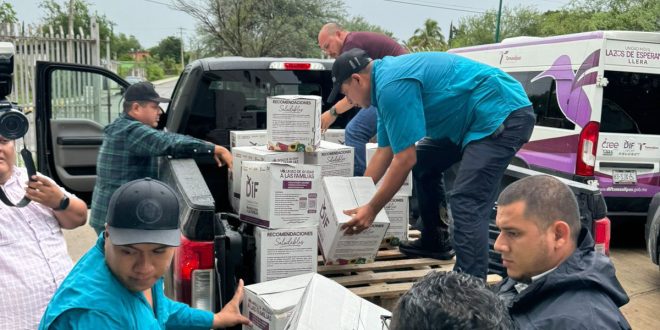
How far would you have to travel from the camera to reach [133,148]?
12.5 feet

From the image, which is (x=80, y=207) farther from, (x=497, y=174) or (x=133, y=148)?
(x=497, y=174)

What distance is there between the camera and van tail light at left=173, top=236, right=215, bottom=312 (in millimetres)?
2414

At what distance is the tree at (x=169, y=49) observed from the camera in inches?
2761

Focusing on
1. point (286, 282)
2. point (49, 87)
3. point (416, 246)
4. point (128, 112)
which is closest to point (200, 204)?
point (286, 282)

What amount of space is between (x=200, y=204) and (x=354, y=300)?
28.6 inches

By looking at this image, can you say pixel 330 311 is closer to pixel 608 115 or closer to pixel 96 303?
pixel 96 303

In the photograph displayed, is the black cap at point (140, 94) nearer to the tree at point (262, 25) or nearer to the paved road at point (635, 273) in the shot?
the paved road at point (635, 273)

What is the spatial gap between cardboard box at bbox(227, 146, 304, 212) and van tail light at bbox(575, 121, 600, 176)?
4182 millimetres

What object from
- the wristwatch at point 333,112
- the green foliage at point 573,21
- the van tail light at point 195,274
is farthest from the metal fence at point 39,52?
the green foliage at point 573,21

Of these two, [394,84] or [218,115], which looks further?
[218,115]

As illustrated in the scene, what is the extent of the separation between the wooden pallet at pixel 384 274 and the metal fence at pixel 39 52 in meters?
8.33

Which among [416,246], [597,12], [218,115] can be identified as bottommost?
[416,246]

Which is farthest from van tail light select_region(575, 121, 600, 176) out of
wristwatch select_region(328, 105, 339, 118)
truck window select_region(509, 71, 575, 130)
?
wristwatch select_region(328, 105, 339, 118)

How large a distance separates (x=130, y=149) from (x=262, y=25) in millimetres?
18947
